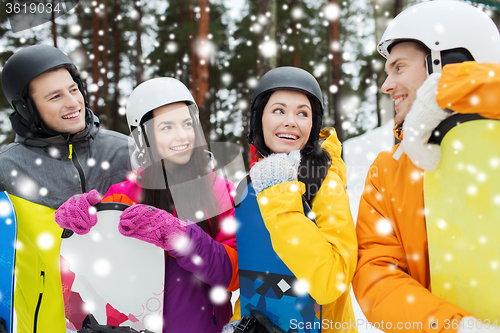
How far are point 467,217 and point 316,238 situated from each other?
68cm

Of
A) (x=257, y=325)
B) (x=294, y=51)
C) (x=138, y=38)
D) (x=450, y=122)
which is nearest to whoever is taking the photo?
(x=450, y=122)

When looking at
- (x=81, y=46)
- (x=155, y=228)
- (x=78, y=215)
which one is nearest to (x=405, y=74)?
(x=155, y=228)

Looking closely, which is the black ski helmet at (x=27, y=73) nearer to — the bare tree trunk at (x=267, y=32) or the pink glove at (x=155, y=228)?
the pink glove at (x=155, y=228)

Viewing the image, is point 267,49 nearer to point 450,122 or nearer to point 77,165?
point 77,165

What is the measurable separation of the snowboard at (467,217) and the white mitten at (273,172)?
2.25 feet

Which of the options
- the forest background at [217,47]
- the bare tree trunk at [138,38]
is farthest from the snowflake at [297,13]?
the bare tree trunk at [138,38]

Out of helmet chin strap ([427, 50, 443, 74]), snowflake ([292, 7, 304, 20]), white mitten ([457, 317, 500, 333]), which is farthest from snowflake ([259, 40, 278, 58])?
snowflake ([292, 7, 304, 20])

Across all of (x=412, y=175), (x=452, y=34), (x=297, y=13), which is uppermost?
(x=297, y=13)

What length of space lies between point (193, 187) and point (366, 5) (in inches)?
661

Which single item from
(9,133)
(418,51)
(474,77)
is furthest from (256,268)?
(9,133)

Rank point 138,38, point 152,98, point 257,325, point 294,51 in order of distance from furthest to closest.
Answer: point 294,51
point 138,38
point 152,98
point 257,325

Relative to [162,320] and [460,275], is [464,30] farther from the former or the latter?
[162,320]

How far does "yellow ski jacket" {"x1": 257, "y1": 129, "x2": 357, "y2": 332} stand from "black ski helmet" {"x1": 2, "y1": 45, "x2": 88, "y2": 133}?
214 cm

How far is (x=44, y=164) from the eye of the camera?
7.92 ft
